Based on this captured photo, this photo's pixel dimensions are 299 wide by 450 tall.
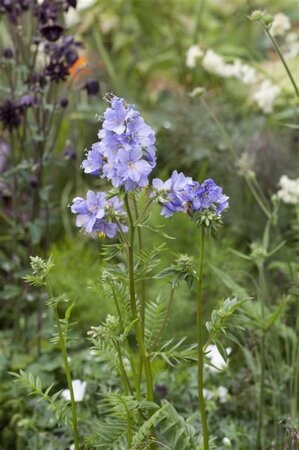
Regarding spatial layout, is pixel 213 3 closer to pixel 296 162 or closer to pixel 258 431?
pixel 296 162

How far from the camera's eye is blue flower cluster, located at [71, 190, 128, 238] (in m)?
1.46

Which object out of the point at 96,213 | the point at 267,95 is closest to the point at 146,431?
the point at 96,213

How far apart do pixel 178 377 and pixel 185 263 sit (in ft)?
3.06

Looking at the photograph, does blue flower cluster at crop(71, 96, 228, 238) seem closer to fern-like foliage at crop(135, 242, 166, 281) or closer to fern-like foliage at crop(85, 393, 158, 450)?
fern-like foliage at crop(135, 242, 166, 281)

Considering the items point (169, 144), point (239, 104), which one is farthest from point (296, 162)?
point (239, 104)

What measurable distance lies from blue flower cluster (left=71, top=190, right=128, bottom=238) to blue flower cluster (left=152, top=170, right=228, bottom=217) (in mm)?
85

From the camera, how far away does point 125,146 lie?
1.39 meters

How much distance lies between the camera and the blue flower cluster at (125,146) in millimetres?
1389

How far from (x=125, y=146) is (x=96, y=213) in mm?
149

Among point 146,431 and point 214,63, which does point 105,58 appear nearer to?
point 214,63

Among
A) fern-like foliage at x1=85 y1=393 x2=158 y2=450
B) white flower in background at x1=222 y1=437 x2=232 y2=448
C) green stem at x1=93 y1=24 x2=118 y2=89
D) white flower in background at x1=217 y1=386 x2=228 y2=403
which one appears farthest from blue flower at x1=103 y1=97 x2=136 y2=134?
green stem at x1=93 y1=24 x2=118 y2=89

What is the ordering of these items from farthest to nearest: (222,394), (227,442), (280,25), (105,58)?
(105,58) < (280,25) < (222,394) < (227,442)

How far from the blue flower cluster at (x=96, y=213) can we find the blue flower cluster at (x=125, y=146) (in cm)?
7

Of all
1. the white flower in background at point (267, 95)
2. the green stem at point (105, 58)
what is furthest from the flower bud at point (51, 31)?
the green stem at point (105, 58)
